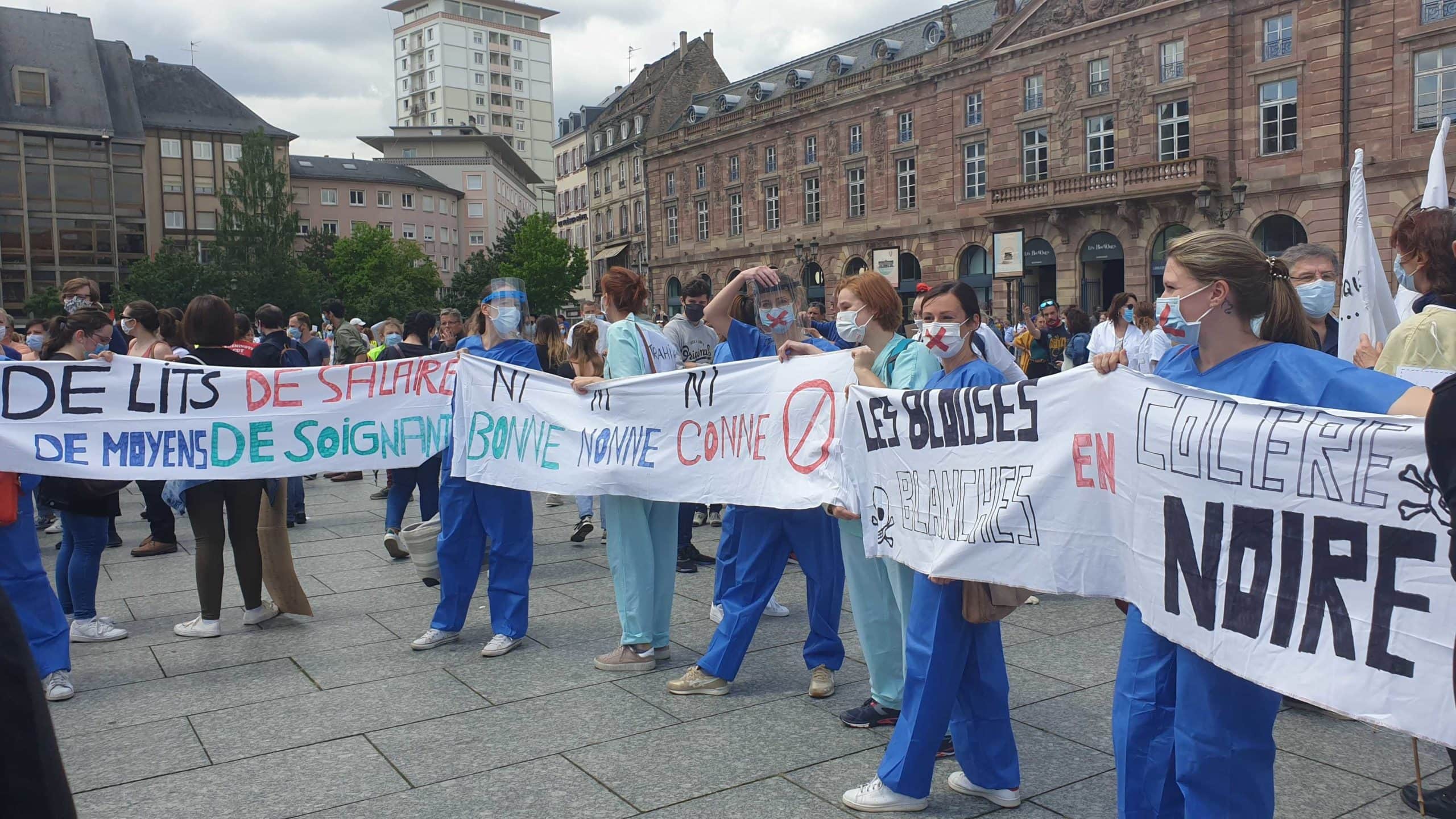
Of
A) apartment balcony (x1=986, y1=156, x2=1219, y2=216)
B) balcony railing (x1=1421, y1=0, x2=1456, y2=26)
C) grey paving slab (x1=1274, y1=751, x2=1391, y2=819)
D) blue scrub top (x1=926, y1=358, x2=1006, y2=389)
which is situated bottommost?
grey paving slab (x1=1274, y1=751, x2=1391, y2=819)

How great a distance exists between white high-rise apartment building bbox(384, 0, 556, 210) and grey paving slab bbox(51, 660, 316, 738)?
12915 centimetres

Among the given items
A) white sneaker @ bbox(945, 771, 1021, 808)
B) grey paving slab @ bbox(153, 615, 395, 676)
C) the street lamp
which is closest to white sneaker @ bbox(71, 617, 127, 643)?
grey paving slab @ bbox(153, 615, 395, 676)

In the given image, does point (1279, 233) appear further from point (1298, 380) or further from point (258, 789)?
point (258, 789)

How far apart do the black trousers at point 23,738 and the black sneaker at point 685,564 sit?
6855 millimetres

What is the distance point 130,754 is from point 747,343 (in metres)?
3.33

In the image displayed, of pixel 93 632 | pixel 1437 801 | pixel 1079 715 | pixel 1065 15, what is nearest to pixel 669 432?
pixel 1079 715

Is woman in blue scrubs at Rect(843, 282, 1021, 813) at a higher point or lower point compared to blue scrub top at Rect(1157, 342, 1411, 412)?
lower

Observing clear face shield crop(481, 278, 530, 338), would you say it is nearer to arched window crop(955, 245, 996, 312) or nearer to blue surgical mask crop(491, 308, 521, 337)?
blue surgical mask crop(491, 308, 521, 337)

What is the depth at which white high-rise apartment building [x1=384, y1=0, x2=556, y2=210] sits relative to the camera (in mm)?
130250

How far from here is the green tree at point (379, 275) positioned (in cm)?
7925

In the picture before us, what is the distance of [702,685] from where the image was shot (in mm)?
4996

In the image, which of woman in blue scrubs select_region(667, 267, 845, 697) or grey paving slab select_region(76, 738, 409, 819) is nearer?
grey paving slab select_region(76, 738, 409, 819)

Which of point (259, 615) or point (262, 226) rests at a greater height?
point (262, 226)

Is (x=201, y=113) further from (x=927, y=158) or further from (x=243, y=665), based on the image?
(x=243, y=665)
